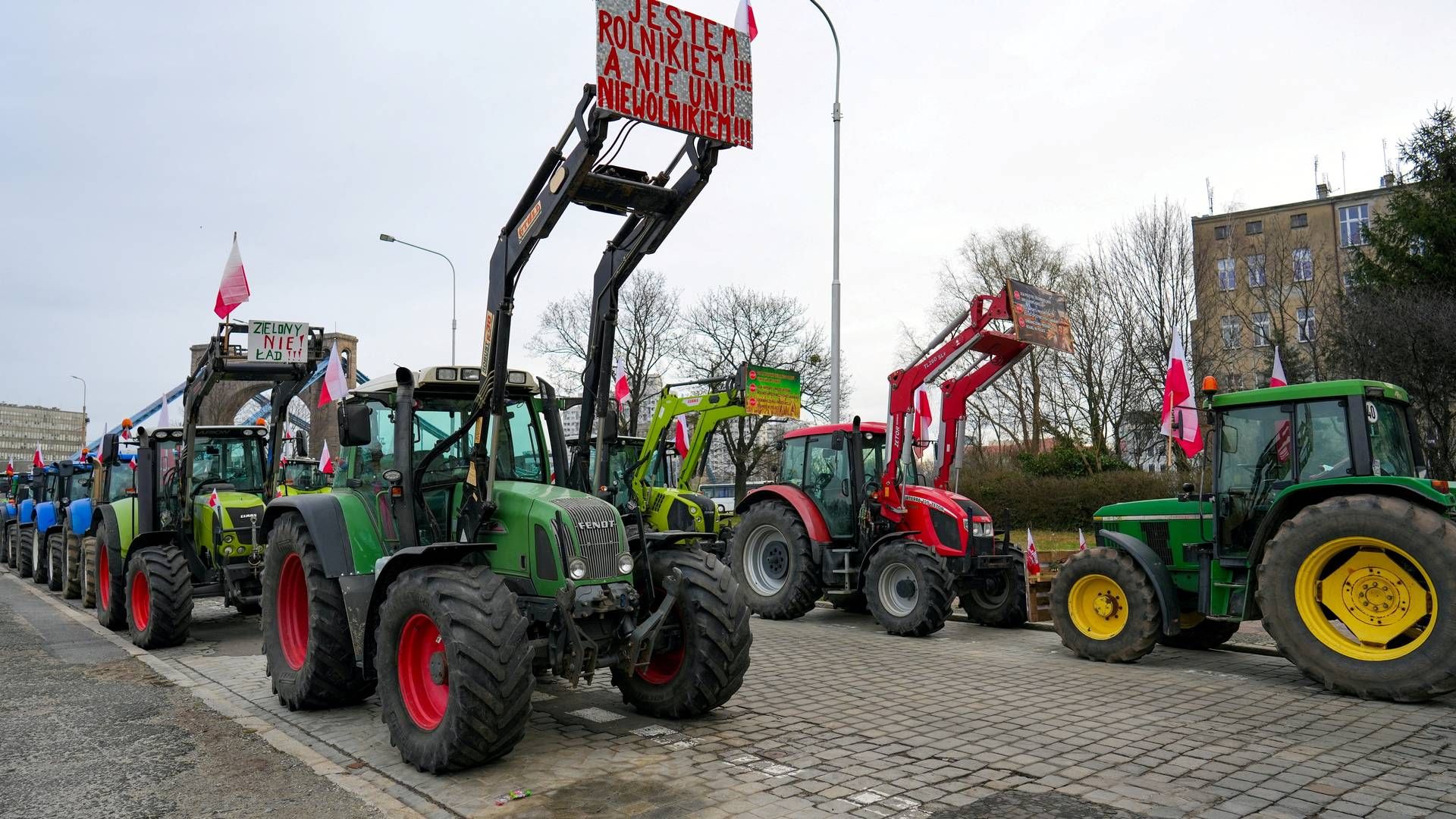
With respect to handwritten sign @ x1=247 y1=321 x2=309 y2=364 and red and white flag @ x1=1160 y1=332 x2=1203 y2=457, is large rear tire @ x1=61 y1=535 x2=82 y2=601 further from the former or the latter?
red and white flag @ x1=1160 y1=332 x2=1203 y2=457

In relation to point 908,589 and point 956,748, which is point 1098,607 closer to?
point 908,589

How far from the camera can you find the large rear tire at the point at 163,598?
31.8 ft

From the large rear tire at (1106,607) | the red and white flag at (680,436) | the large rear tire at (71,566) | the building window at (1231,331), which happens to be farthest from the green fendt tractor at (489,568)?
the building window at (1231,331)

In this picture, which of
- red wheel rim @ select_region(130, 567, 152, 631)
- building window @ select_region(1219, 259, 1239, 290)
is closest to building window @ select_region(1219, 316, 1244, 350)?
building window @ select_region(1219, 259, 1239, 290)

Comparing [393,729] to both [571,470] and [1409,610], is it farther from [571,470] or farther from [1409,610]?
Answer: [1409,610]

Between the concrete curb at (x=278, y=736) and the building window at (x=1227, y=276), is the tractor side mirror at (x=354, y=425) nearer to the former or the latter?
the concrete curb at (x=278, y=736)

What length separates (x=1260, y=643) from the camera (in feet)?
30.5

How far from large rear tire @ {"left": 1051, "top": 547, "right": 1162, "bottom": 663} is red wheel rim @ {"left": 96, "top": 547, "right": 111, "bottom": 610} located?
35.5 ft

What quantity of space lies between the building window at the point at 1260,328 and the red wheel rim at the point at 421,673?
83.5 feet

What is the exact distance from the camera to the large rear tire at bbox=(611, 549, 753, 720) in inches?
237

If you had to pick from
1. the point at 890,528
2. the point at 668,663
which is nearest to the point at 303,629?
the point at 668,663

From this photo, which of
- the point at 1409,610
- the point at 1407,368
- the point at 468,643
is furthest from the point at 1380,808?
the point at 1407,368

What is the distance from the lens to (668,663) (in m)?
6.39

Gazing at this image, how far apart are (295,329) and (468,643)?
22.7 ft
